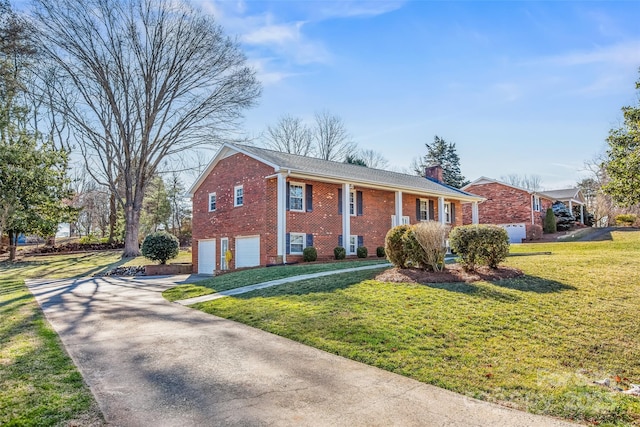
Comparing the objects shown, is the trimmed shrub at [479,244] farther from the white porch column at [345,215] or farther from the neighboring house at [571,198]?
the neighboring house at [571,198]

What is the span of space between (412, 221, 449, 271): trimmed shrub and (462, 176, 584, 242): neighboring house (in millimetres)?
22601

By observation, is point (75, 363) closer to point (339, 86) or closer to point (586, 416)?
point (586, 416)

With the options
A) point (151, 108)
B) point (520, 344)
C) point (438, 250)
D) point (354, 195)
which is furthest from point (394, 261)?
point (151, 108)

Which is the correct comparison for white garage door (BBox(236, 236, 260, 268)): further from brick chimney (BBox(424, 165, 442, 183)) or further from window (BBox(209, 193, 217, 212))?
brick chimney (BBox(424, 165, 442, 183))

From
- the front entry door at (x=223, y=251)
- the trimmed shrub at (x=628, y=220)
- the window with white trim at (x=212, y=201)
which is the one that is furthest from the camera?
the trimmed shrub at (x=628, y=220)

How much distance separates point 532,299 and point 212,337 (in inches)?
245

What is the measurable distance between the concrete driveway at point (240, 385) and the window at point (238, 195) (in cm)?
1251

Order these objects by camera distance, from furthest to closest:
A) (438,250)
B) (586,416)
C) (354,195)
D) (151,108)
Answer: (151,108)
(354,195)
(438,250)
(586,416)

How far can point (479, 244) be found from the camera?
1072cm

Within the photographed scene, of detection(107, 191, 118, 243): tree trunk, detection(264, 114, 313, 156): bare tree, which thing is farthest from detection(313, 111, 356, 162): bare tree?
detection(107, 191, 118, 243): tree trunk

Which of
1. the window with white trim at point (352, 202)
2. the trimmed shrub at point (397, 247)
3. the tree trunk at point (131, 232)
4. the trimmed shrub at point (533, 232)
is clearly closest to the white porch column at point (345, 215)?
the window with white trim at point (352, 202)

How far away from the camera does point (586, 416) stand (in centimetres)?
409

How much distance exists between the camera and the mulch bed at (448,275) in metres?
10.2

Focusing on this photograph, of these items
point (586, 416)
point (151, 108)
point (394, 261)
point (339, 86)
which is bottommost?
point (586, 416)
